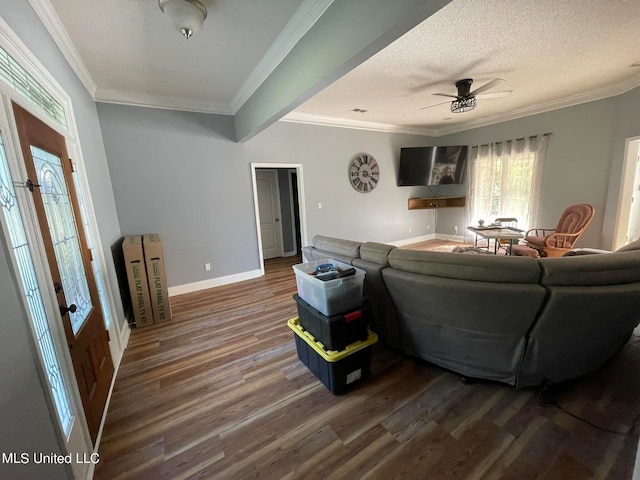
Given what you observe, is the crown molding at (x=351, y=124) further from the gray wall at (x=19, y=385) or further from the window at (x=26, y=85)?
the gray wall at (x=19, y=385)

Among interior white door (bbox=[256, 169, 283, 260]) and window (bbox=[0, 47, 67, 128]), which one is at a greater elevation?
window (bbox=[0, 47, 67, 128])

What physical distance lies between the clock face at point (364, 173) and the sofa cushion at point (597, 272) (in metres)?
4.10

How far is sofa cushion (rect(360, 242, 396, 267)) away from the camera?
192cm

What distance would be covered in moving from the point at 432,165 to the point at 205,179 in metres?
4.84

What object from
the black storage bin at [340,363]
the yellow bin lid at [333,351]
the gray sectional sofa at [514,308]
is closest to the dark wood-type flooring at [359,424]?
the black storage bin at [340,363]

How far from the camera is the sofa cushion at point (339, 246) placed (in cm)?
218

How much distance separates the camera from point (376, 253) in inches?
77.6

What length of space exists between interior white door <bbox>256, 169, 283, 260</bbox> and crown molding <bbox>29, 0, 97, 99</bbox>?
10.2 ft

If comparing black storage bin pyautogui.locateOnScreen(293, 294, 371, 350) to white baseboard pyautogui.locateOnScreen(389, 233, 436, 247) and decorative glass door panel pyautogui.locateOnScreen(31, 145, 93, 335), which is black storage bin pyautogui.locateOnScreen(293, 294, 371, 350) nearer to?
decorative glass door panel pyautogui.locateOnScreen(31, 145, 93, 335)

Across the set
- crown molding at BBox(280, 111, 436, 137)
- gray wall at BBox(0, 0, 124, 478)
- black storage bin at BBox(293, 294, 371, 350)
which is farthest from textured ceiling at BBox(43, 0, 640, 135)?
black storage bin at BBox(293, 294, 371, 350)

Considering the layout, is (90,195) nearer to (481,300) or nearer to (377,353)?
(377,353)

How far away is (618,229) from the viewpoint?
3.85 meters

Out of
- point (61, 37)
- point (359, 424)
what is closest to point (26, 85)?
point (61, 37)

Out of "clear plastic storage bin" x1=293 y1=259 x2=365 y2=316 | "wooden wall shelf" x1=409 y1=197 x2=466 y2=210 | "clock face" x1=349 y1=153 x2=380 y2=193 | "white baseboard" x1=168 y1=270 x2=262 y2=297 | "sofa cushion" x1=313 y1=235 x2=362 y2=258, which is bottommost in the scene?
"white baseboard" x1=168 y1=270 x2=262 y2=297
